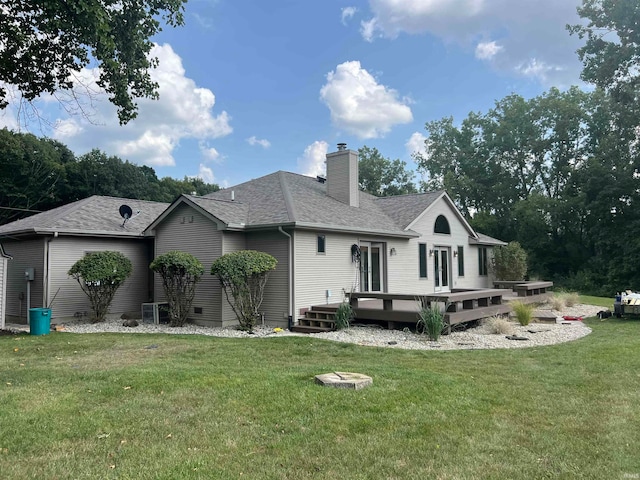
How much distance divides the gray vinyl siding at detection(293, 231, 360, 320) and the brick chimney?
235 cm

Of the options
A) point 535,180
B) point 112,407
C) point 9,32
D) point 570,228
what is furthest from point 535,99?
point 112,407

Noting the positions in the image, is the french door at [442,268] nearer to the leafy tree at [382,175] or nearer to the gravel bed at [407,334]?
the gravel bed at [407,334]

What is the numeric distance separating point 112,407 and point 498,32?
17597mm

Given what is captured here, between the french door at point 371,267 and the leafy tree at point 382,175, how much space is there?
75.4 ft

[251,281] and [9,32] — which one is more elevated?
[9,32]

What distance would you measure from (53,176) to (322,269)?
2847 cm

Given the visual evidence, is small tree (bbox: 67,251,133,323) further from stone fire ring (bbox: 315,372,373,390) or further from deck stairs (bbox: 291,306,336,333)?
stone fire ring (bbox: 315,372,373,390)

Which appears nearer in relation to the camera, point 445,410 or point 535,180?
point 445,410

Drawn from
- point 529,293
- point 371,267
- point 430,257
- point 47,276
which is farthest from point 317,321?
point 529,293

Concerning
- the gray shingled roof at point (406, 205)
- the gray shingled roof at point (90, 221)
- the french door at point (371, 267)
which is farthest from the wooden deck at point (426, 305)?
the gray shingled roof at point (90, 221)

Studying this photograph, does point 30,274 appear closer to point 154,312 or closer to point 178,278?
point 154,312

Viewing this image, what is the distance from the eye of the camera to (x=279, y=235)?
1223 cm

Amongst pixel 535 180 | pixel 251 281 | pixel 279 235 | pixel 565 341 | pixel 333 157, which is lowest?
pixel 565 341

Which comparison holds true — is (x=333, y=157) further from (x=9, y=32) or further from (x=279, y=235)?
(x=9, y=32)
